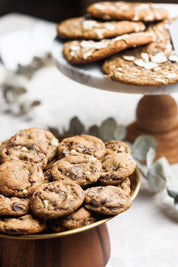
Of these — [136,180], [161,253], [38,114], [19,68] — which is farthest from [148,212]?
[19,68]

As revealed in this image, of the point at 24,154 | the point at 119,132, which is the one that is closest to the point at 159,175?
the point at 119,132

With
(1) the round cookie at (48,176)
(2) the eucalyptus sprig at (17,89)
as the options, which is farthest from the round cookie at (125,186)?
(2) the eucalyptus sprig at (17,89)

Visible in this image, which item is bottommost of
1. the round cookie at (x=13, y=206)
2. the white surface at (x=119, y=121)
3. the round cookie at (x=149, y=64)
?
the white surface at (x=119, y=121)

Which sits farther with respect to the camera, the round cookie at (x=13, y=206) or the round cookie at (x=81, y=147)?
the round cookie at (x=81, y=147)

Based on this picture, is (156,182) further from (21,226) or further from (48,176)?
(21,226)

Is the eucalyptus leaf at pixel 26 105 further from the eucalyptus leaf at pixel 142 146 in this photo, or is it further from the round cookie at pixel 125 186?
the round cookie at pixel 125 186

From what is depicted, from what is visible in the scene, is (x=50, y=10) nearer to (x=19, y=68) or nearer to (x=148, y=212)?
(x=19, y=68)

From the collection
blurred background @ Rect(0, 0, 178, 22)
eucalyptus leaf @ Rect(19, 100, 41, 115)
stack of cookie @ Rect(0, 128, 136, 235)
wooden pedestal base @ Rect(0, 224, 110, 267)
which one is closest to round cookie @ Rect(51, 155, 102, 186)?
stack of cookie @ Rect(0, 128, 136, 235)
